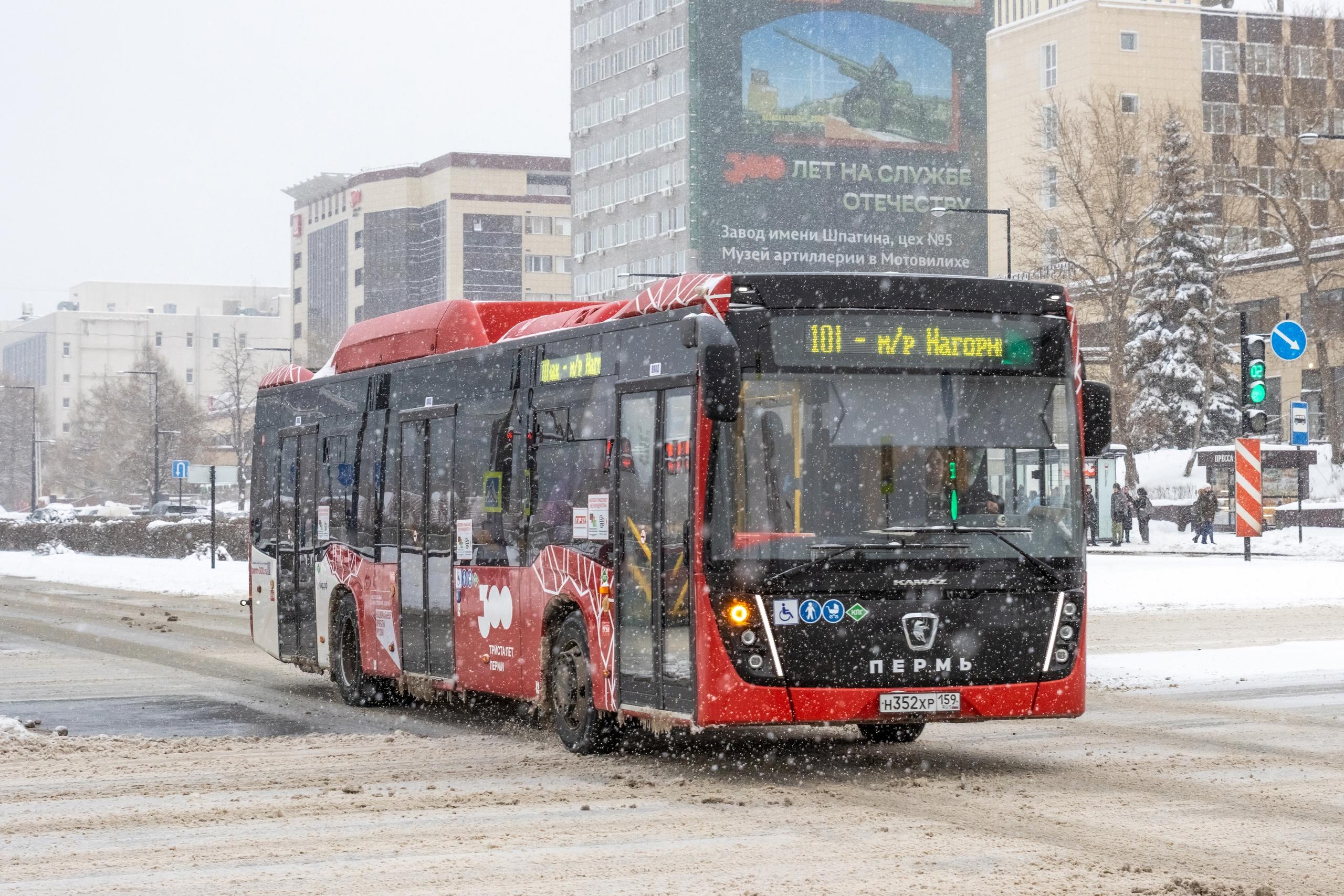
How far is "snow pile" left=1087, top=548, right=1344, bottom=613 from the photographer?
31438 mm

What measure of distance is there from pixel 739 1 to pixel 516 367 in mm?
90276

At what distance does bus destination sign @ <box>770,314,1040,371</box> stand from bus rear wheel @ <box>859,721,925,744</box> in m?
2.92

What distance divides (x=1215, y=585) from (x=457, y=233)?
132m

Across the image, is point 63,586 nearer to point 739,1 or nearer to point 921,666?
point 921,666

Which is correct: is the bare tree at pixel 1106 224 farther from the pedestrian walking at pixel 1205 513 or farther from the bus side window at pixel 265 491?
the bus side window at pixel 265 491

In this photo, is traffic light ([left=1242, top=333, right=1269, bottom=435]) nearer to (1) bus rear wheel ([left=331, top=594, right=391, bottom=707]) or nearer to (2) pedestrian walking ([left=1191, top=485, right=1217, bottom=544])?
(1) bus rear wheel ([left=331, top=594, right=391, bottom=707])

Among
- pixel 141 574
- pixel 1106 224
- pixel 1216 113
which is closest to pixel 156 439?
pixel 141 574

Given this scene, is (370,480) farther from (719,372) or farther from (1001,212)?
(1001,212)

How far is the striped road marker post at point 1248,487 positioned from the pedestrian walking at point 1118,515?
2040cm

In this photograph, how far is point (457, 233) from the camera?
534ft

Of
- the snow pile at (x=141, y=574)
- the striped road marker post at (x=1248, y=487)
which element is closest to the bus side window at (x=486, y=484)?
the striped road marker post at (x=1248, y=487)

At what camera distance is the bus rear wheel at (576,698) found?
43.2 ft

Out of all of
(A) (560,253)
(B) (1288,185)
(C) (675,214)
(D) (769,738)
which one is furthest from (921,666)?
(A) (560,253)

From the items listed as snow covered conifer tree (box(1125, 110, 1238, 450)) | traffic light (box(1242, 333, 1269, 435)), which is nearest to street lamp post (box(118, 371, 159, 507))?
snow covered conifer tree (box(1125, 110, 1238, 450))
